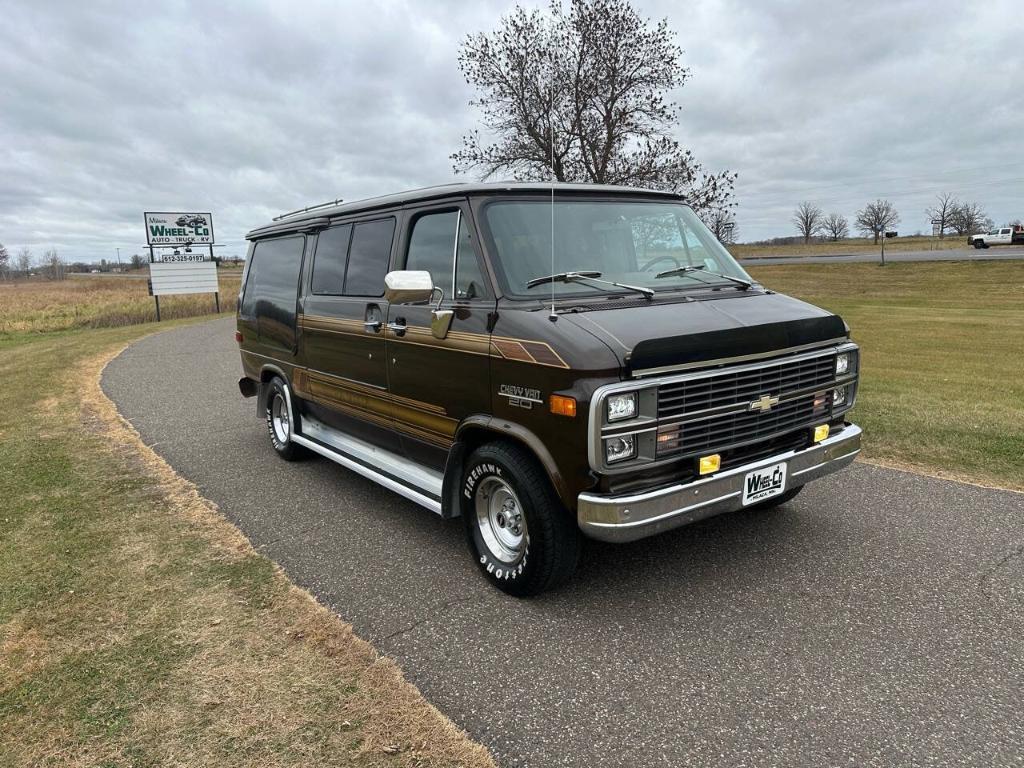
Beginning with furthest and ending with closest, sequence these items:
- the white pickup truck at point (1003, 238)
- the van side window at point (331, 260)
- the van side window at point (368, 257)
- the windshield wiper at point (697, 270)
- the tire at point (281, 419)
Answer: the white pickup truck at point (1003, 238), the tire at point (281, 419), the van side window at point (331, 260), the van side window at point (368, 257), the windshield wiper at point (697, 270)

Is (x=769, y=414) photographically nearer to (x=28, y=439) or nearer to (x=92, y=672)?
(x=92, y=672)

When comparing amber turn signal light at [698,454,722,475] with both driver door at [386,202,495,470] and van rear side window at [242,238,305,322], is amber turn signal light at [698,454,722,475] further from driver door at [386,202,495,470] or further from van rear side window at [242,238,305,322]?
van rear side window at [242,238,305,322]

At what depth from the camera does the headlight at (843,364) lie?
157 inches

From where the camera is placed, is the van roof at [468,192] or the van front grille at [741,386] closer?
the van front grille at [741,386]

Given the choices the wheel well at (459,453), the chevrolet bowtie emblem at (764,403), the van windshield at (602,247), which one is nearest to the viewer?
the chevrolet bowtie emblem at (764,403)

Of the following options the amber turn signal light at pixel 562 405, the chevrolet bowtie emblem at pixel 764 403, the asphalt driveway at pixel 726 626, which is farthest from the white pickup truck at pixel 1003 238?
the amber turn signal light at pixel 562 405

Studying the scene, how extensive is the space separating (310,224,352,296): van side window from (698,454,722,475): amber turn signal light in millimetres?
3080

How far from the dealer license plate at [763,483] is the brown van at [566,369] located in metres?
0.02

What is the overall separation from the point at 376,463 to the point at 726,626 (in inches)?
103

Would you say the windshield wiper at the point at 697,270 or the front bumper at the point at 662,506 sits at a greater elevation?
the windshield wiper at the point at 697,270

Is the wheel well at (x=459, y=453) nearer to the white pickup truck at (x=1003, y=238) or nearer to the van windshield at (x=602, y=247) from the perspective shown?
the van windshield at (x=602, y=247)

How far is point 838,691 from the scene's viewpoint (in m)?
2.82

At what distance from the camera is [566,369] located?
3121mm

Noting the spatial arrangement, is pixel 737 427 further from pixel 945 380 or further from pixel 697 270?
pixel 945 380
